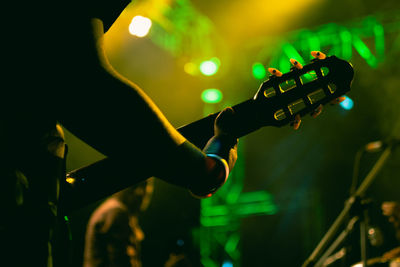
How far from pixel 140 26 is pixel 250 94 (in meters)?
2.26

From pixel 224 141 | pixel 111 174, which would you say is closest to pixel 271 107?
pixel 224 141

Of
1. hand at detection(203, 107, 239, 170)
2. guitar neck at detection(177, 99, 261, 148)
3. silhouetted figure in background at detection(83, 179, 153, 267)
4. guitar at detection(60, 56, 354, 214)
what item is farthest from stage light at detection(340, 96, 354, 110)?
hand at detection(203, 107, 239, 170)

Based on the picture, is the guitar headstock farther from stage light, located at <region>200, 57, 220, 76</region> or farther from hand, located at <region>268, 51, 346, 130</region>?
stage light, located at <region>200, 57, 220, 76</region>

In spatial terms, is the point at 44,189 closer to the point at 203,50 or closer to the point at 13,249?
the point at 13,249

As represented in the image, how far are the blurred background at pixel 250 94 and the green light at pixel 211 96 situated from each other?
0.06 ft

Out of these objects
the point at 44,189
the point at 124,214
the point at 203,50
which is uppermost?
the point at 203,50

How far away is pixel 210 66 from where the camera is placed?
25.3ft

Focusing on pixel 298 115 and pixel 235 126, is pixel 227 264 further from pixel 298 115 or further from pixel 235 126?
pixel 235 126

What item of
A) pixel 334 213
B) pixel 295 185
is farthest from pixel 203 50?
pixel 334 213

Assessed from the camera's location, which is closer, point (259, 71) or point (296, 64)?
point (296, 64)

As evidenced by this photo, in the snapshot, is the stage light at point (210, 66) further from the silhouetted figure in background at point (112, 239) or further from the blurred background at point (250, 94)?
the silhouetted figure in background at point (112, 239)

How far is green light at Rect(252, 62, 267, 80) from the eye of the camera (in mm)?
7644

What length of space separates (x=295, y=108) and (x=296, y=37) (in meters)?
6.02

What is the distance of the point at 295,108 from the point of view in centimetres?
164
